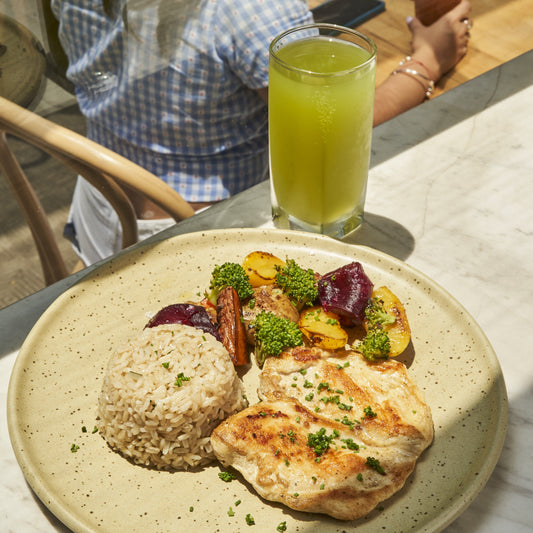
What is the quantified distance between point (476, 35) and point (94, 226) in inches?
73.9

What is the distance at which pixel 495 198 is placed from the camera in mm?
1755

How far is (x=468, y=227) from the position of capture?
1.67 metres

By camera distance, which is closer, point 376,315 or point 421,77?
point 376,315

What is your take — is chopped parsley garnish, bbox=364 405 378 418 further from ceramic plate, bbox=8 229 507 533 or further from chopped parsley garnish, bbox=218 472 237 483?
chopped parsley garnish, bbox=218 472 237 483

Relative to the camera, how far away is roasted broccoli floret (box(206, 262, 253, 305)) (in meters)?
1.32

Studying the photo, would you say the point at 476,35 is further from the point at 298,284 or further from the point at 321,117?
the point at 298,284

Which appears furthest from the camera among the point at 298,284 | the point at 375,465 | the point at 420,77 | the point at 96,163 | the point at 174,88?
the point at 420,77

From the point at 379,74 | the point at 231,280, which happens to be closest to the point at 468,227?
the point at 231,280

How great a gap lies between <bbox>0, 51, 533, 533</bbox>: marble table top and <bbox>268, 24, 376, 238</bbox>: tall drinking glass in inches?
7.0

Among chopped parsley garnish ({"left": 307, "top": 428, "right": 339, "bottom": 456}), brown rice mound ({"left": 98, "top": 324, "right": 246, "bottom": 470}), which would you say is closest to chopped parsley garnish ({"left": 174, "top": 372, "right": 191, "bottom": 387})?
brown rice mound ({"left": 98, "top": 324, "right": 246, "bottom": 470})

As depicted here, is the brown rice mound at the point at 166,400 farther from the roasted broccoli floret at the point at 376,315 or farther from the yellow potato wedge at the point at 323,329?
the roasted broccoli floret at the point at 376,315

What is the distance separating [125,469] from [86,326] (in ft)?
1.10

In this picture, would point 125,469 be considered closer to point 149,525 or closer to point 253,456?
point 149,525

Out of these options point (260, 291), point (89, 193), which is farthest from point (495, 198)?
point (89, 193)
